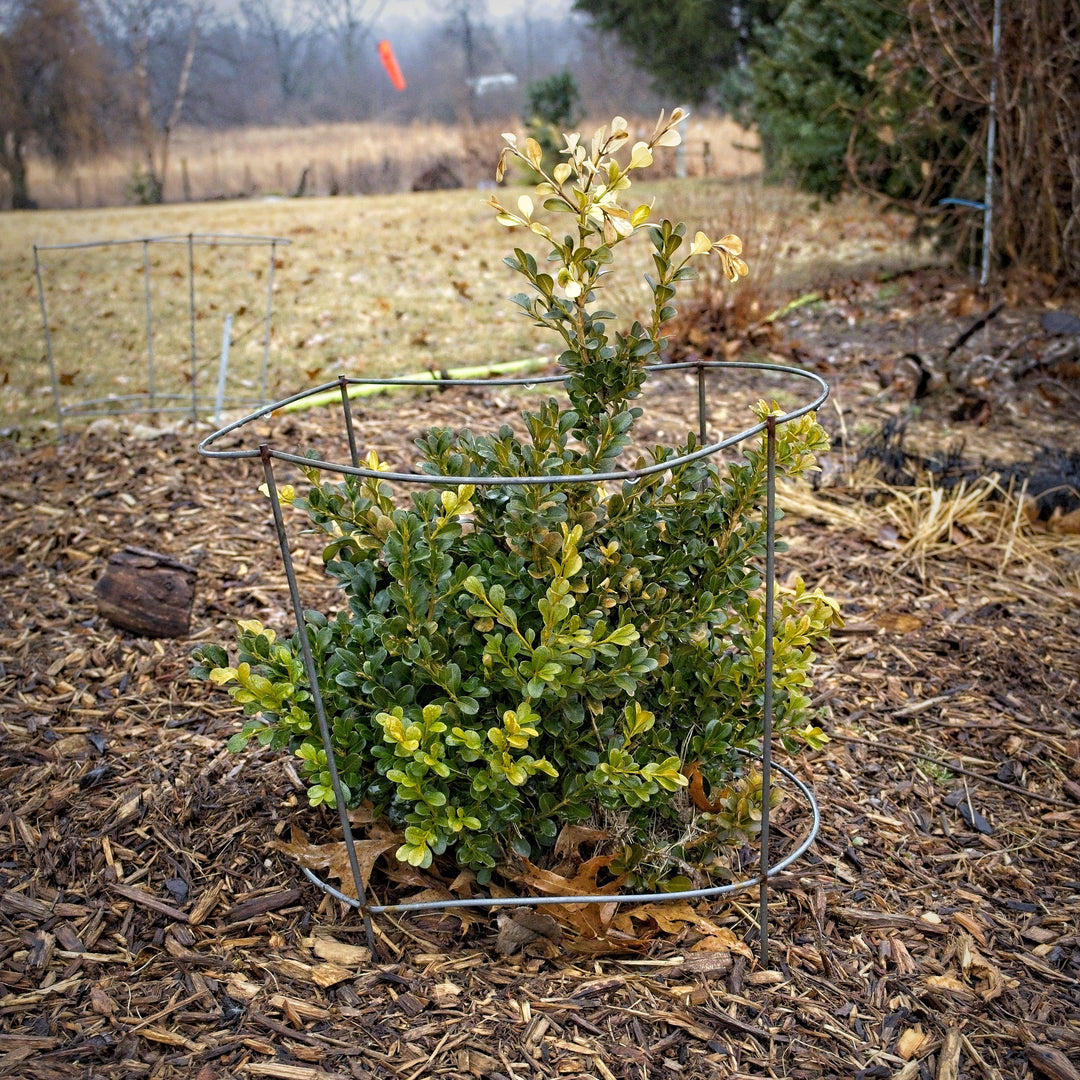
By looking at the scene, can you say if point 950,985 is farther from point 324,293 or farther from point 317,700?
point 324,293

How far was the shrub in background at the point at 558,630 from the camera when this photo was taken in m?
1.53

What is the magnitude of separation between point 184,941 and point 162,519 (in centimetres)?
200

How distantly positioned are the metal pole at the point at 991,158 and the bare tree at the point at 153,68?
15.0m

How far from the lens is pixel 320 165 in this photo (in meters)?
17.3

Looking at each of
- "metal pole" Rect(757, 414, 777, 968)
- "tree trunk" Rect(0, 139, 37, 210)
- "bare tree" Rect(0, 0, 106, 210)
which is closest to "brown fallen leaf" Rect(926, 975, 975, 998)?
"metal pole" Rect(757, 414, 777, 968)

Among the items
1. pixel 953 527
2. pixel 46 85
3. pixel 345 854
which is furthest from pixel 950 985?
pixel 46 85

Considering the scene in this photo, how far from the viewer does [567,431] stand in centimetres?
164

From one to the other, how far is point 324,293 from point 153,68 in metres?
17.1

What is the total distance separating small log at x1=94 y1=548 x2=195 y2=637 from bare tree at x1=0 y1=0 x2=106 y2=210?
46.3ft

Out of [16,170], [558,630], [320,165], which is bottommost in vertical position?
[558,630]

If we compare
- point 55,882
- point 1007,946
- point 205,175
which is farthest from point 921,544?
point 205,175

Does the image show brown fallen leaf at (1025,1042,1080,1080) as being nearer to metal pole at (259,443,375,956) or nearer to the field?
the field

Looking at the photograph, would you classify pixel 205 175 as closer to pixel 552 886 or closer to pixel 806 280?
pixel 806 280

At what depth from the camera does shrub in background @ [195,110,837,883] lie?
1.53 meters
